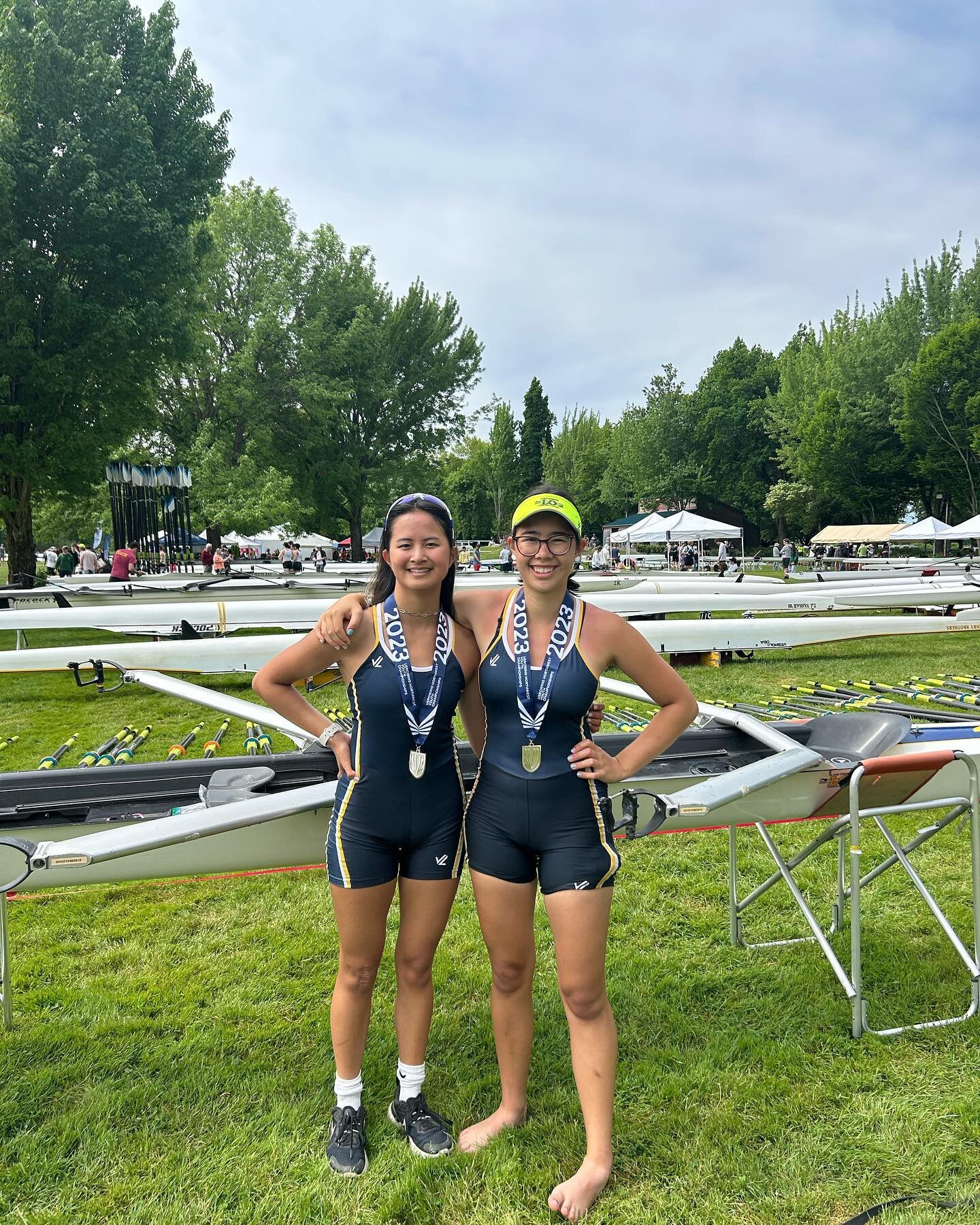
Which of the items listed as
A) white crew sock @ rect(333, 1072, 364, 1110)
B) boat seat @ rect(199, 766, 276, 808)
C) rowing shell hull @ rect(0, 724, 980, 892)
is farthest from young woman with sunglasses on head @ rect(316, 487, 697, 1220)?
boat seat @ rect(199, 766, 276, 808)

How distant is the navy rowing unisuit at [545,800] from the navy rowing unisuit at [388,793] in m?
0.12

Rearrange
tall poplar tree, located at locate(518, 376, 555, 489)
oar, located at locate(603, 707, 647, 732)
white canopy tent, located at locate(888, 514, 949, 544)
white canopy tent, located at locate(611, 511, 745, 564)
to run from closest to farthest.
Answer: oar, located at locate(603, 707, 647, 732)
white canopy tent, located at locate(611, 511, 745, 564)
white canopy tent, located at locate(888, 514, 949, 544)
tall poplar tree, located at locate(518, 376, 555, 489)

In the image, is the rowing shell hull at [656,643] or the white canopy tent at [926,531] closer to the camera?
the rowing shell hull at [656,643]

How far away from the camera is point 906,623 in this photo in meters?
10.7

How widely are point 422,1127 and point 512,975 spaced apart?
22.2 inches

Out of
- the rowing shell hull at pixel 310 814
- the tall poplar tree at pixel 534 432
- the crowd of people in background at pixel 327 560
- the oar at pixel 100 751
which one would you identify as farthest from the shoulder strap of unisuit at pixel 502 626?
the tall poplar tree at pixel 534 432

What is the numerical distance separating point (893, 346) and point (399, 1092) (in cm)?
5043

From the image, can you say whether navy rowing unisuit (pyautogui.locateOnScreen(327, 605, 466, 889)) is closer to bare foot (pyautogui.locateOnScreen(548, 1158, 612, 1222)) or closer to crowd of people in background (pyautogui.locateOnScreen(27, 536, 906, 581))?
bare foot (pyautogui.locateOnScreen(548, 1158, 612, 1222))

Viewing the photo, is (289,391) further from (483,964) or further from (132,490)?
(483,964)

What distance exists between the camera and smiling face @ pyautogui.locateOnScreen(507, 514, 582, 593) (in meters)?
2.17

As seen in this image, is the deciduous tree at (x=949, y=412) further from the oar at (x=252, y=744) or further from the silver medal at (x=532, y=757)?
the silver medal at (x=532, y=757)

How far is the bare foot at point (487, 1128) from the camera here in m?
2.31

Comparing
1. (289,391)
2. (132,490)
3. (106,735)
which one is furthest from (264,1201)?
(289,391)

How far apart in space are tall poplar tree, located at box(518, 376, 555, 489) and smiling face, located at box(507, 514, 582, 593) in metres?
71.8
